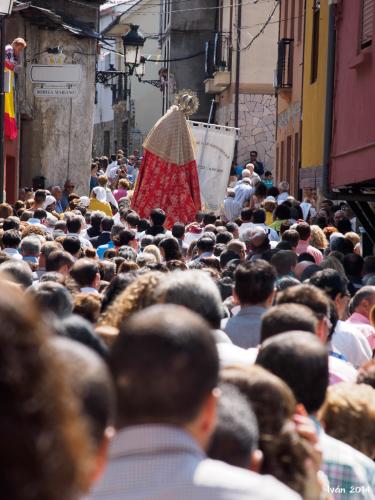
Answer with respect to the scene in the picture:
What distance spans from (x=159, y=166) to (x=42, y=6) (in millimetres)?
9615

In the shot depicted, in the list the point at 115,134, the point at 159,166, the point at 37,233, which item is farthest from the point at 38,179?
the point at 115,134

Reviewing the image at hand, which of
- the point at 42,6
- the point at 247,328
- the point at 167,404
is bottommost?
the point at 247,328

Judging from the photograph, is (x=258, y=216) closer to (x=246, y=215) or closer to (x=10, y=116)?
(x=246, y=215)

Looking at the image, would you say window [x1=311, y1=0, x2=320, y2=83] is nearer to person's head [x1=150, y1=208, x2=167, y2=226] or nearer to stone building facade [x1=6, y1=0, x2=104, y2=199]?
stone building facade [x1=6, y1=0, x2=104, y2=199]

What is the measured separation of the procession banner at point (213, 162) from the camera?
20.3 meters

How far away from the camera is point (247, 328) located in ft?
21.5

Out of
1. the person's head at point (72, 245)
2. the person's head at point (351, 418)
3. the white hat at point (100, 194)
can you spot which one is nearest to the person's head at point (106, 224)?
the person's head at point (72, 245)

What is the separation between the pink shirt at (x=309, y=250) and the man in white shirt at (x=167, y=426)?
401 inches

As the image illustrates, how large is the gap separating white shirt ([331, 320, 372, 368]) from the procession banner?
508 inches

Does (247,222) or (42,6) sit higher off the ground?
(42,6)

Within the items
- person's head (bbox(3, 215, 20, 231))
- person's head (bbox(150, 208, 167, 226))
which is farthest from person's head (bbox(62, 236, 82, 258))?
person's head (bbox(150, 208, 167, 226))

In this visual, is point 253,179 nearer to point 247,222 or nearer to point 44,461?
point 247,222

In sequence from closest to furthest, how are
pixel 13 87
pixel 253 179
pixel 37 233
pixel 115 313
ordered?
pixel 115 313 → pixel 37 233 → pixel 13 87 → pixel 253 179

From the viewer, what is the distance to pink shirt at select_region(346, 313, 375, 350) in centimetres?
777
